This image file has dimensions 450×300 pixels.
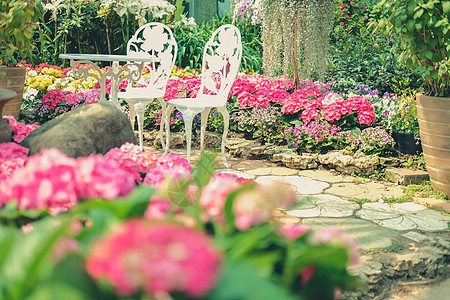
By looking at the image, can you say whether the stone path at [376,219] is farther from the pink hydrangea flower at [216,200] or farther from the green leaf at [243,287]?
the green leaf at [243,287]

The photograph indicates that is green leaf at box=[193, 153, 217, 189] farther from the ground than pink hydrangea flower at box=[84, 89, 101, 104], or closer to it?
farther from the ground

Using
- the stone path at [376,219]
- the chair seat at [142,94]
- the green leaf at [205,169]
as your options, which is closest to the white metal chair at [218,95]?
the chair seat at [142,94]

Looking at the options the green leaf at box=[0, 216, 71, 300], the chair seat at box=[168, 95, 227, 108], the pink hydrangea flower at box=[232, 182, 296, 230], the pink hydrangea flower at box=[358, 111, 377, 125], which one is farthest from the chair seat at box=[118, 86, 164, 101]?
the green leaf at box=[0, 216, 71, 300]

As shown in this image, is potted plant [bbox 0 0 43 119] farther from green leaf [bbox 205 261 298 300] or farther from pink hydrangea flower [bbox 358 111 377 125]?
pink hydrangea flower [bbox 358 111 377 125]

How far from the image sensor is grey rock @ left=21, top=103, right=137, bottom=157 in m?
1.74

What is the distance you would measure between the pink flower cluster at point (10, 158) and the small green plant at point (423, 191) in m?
2.71

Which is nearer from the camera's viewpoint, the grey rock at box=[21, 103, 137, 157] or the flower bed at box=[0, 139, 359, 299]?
the flower bed at box=[0, 139, 359, 299]

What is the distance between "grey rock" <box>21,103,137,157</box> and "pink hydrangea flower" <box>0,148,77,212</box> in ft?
2.97

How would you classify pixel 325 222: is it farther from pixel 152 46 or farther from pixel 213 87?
pixel 152 46

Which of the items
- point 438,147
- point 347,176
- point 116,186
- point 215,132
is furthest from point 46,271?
point 215,132

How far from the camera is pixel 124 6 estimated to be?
6.34 meters

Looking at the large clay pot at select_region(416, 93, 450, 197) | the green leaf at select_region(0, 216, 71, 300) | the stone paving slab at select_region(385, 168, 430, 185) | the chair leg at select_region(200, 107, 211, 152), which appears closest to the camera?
the green leaf at select_region(0, 216, 71, 300)

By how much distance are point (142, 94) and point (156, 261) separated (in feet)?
14.2

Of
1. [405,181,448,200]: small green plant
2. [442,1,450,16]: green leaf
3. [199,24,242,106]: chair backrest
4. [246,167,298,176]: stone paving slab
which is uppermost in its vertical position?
[442,1,450,16]: green leaf
